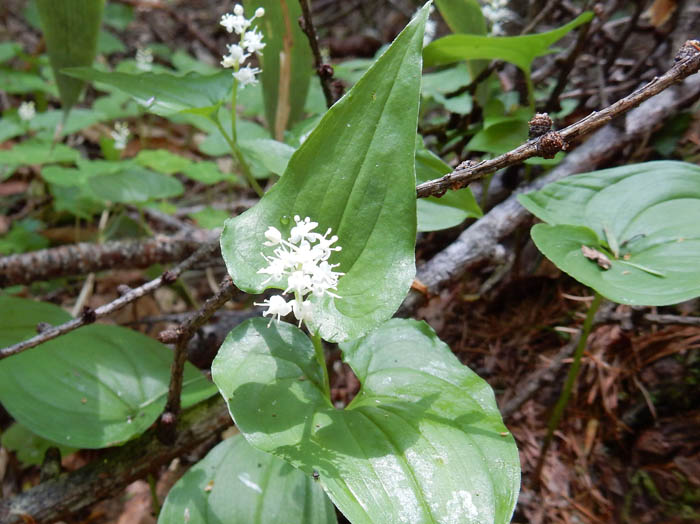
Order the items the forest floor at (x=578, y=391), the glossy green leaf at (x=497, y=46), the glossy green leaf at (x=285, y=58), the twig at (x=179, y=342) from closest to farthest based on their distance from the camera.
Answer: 1. the twig at (x=179, y=342)
2. the forest floor at (x=578, y=391)
3. the glossy green leaf at (x=497, y=46)
4. the glossy green leaf at (x=285, y=58)

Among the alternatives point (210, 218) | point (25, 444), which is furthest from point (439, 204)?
point (25, 444)

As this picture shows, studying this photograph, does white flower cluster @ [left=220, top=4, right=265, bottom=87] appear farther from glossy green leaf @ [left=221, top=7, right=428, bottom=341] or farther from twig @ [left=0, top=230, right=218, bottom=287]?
twig @ [left=0, top=230, right=218, bottom=287]

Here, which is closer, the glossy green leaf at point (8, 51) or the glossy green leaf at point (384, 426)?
the glossy green leaf at point (384, 426)

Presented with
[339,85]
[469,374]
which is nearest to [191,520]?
[469,374]

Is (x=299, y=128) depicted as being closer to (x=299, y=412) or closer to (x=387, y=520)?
(x=299, y=412)

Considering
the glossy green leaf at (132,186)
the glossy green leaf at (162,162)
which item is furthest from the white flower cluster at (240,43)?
the glossy green leaf at (162,162)

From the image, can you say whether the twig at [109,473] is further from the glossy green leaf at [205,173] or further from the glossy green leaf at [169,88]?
the glossy green leaf at [205,173]

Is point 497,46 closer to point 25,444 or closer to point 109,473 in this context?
point 109,473
